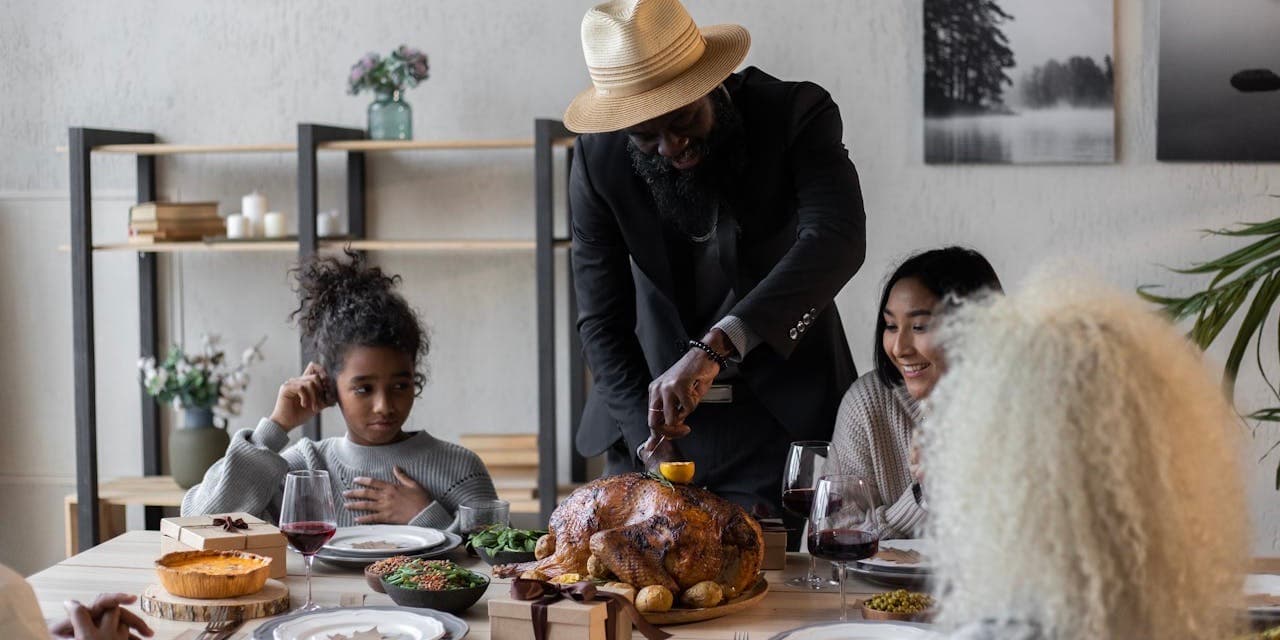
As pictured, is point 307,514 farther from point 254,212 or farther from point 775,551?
point 254,212

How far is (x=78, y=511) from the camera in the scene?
4.02 m

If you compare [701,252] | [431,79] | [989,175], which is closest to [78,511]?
[431,79]

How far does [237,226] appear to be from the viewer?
12.9 ft

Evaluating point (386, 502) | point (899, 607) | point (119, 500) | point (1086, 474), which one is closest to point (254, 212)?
point (119, 500)

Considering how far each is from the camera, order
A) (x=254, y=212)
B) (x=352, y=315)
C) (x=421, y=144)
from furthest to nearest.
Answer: (x=254, y=212) → (x=421, y=144) → (x=352, y=315)

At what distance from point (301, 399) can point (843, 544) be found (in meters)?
1.34

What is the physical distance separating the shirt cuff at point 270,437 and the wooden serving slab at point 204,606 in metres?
0.72

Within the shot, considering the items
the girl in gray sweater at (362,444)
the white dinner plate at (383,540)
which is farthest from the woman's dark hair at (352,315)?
the white dinner plate at (383,540)

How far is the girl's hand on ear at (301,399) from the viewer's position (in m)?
2.46

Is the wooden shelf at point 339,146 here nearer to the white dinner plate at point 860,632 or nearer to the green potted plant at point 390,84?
the green potted plant at point 390,84

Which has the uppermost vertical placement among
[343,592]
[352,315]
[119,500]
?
[352,315]

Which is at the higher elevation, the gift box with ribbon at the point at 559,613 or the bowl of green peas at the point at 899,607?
the gift box with ribbon at the point at 559,613

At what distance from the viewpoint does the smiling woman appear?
2268 millimetres

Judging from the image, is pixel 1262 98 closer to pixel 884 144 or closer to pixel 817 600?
pixel 884 144
